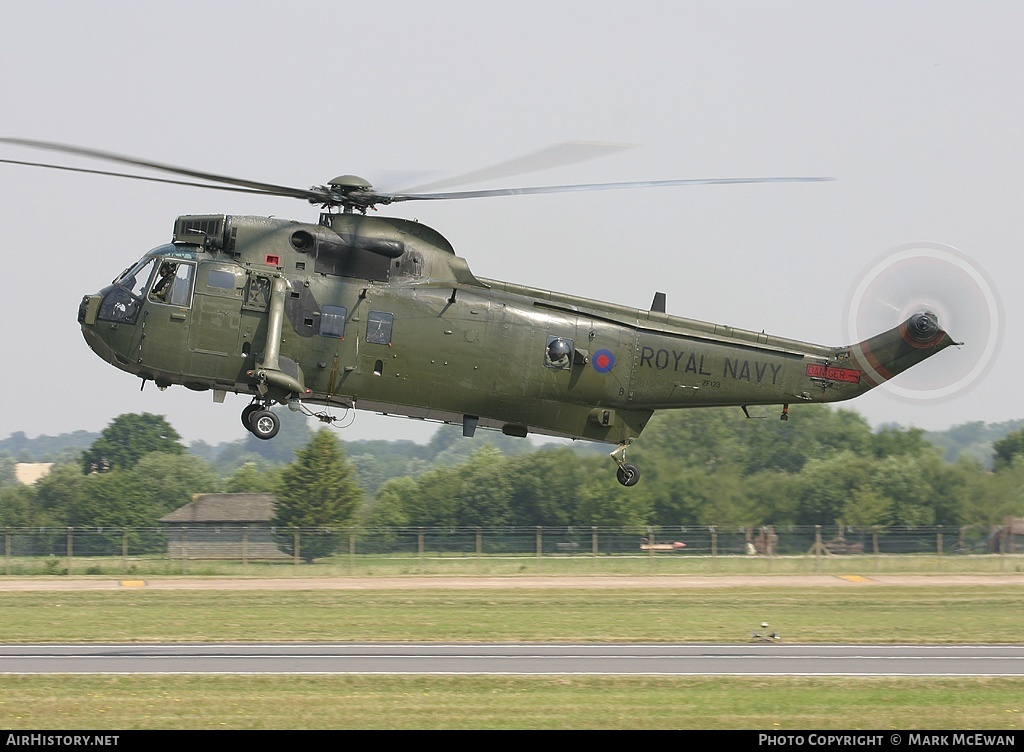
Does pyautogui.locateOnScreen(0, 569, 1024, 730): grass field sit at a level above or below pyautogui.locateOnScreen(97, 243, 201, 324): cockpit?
below

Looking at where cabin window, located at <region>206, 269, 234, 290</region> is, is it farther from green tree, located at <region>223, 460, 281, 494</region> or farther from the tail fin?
green tree, located at <region>223, 460, 281, 494</region>

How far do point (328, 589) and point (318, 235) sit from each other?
2210 centimetres

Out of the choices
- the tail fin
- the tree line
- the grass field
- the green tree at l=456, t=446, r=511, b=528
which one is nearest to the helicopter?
the tail fin

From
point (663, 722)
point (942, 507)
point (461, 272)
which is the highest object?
point (461, 272)

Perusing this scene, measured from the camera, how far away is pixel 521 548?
52.2 meters

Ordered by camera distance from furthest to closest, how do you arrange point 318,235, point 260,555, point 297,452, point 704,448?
1. point 297,452
2. point 704,448
3. point 260,555
4. point 318,235

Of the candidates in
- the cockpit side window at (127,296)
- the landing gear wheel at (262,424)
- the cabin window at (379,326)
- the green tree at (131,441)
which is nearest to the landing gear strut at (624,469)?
the cabin window at (379,326)

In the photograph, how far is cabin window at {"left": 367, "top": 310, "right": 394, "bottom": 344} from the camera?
22.8 meters

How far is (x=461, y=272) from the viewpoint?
77.5ft

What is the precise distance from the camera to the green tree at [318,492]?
60906 mm

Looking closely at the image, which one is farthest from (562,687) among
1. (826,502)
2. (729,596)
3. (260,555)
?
(826,502)

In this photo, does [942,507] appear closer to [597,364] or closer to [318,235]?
[597,364]

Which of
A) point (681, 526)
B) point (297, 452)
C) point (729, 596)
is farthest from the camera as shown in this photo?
point (297, 452)

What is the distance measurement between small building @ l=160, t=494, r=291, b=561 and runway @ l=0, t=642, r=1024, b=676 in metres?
20.9
